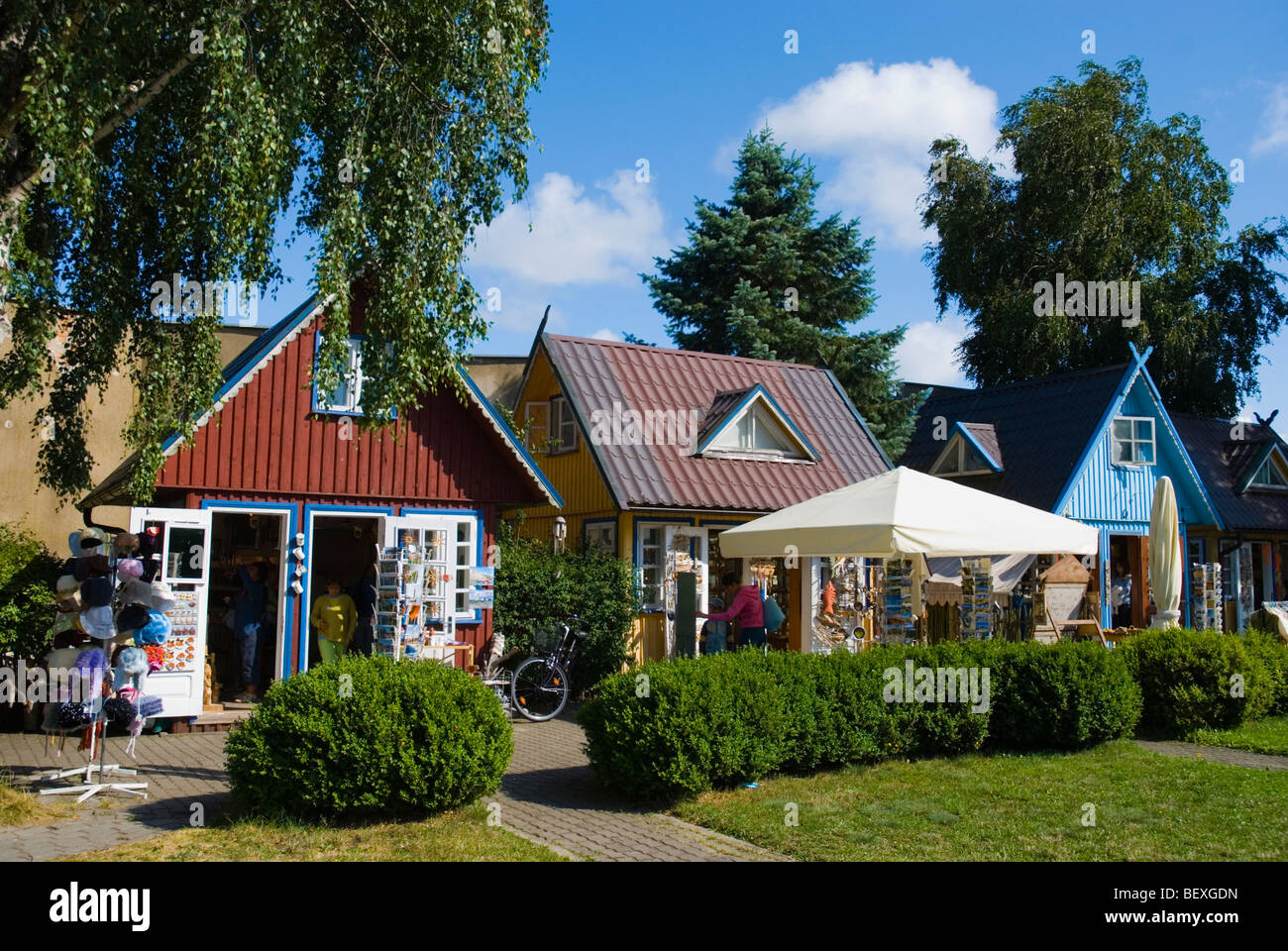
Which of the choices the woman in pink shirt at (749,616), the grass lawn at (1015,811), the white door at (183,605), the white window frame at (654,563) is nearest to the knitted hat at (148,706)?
the white door at (183,605)

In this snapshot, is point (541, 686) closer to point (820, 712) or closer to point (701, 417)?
point (820, 712)

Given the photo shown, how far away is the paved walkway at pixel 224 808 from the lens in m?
7.63

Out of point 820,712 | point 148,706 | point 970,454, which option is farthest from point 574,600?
point 970,454

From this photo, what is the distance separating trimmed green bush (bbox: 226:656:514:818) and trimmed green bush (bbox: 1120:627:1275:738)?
8.21 meters

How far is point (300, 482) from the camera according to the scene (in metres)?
14.3

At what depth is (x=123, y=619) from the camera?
31.6 ft

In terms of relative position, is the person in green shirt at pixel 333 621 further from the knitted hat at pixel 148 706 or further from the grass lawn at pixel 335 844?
the grass lawn at pixel 335 844

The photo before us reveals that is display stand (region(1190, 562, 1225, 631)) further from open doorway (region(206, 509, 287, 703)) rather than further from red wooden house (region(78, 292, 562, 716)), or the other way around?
open doorway (region(206, 509, 287, 703))

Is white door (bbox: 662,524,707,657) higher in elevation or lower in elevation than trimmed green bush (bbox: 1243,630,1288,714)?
higher

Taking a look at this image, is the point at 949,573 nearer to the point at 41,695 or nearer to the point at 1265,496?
the point at 1265,496

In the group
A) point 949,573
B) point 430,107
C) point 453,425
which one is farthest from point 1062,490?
point 430,107

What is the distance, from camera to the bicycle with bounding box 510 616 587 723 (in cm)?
1447

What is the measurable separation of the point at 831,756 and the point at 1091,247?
2776 cm

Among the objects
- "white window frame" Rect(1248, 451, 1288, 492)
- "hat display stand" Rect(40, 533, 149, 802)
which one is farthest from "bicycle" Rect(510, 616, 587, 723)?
"white window frame" Rect(1248, 451, 1288, 492)
